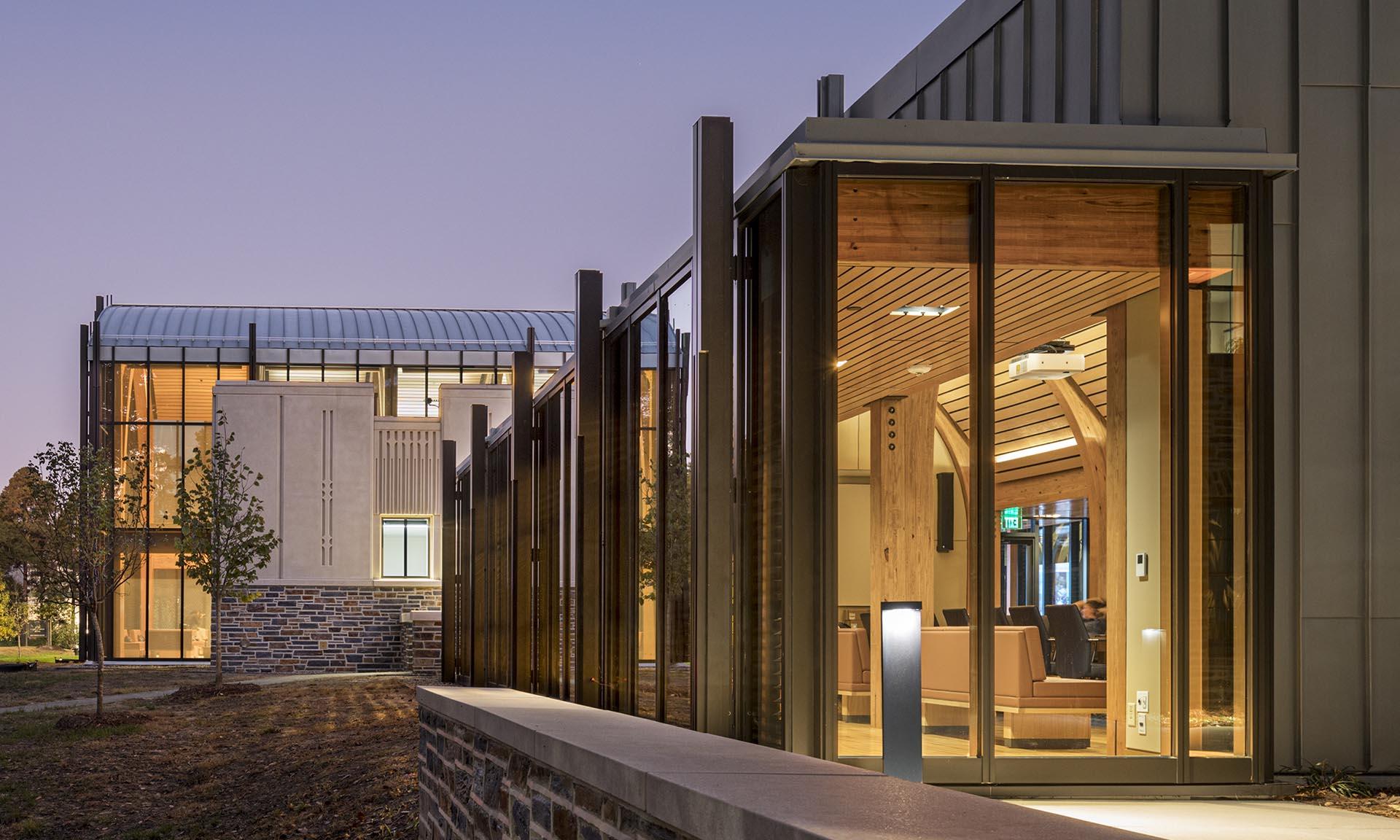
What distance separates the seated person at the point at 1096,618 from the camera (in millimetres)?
8938

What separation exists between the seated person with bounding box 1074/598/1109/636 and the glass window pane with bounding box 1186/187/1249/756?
108cm

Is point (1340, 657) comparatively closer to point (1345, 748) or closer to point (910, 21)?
point (1345, 748)

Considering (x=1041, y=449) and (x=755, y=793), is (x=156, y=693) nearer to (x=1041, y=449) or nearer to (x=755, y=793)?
(x=1041, y=449)

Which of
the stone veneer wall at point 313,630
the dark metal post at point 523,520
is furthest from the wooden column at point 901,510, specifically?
the stone veneer wall at point 313,630

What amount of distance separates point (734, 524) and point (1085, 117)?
3.48 m

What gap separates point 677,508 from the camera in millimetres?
9172

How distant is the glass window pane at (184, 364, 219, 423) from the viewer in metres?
42.8

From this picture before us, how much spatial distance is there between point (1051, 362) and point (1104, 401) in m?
0.40

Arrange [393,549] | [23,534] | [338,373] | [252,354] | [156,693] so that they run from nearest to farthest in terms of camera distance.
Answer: [156,693], [23,534], [393,549], [252,354], [338,373]

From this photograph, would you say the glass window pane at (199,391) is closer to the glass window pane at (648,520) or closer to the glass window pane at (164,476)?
the glass window pane at (164,476)

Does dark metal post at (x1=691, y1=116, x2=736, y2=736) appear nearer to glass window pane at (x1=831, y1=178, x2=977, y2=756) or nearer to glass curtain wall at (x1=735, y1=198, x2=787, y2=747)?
glass curtain wall at (x1=735, y1=198, x2=787, y2=747)

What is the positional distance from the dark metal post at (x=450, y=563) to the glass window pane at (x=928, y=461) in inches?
654

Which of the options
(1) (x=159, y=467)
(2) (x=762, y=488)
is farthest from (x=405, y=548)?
(2) (x=762, y=488)

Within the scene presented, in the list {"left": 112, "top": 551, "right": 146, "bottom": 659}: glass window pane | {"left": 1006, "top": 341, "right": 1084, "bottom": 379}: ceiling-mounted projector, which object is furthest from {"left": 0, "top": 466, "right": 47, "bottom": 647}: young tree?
{"left": 1006, "top": 341, "right": 1084, "bottom": 379}: ceiling-mounted projector
